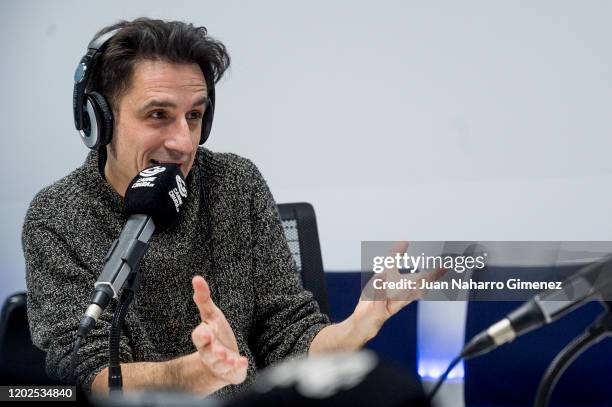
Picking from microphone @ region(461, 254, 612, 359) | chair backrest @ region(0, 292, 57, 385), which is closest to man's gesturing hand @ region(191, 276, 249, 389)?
microphone @ region(461, 254, 612, 359)

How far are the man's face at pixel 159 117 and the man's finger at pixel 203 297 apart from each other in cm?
40

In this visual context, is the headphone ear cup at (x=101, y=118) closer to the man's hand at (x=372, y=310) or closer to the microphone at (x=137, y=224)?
the microphone at (x=137, y=224)

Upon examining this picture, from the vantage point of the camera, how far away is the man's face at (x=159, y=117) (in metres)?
1.37

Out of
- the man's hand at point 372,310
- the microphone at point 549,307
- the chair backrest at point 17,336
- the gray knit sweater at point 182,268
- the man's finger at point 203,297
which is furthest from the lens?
the chair backrest at point 17,336

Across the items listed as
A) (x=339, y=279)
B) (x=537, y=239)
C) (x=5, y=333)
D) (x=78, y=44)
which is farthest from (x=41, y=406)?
(x=78, y=44)

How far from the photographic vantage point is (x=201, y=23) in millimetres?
2336

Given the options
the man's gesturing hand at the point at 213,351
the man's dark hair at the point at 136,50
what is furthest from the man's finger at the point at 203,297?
the man's dark hair at the point at 136,50

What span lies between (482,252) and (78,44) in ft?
5.87

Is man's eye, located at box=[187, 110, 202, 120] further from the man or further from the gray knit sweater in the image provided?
the gray knit sweater

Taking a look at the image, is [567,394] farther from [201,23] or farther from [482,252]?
[201,23]

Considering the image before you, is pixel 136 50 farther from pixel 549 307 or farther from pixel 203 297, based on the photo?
pixel 549 307

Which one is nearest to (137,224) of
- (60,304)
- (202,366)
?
(202,366)

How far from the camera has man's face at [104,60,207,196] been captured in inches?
53.7

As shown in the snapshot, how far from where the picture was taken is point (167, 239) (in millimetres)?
1413
